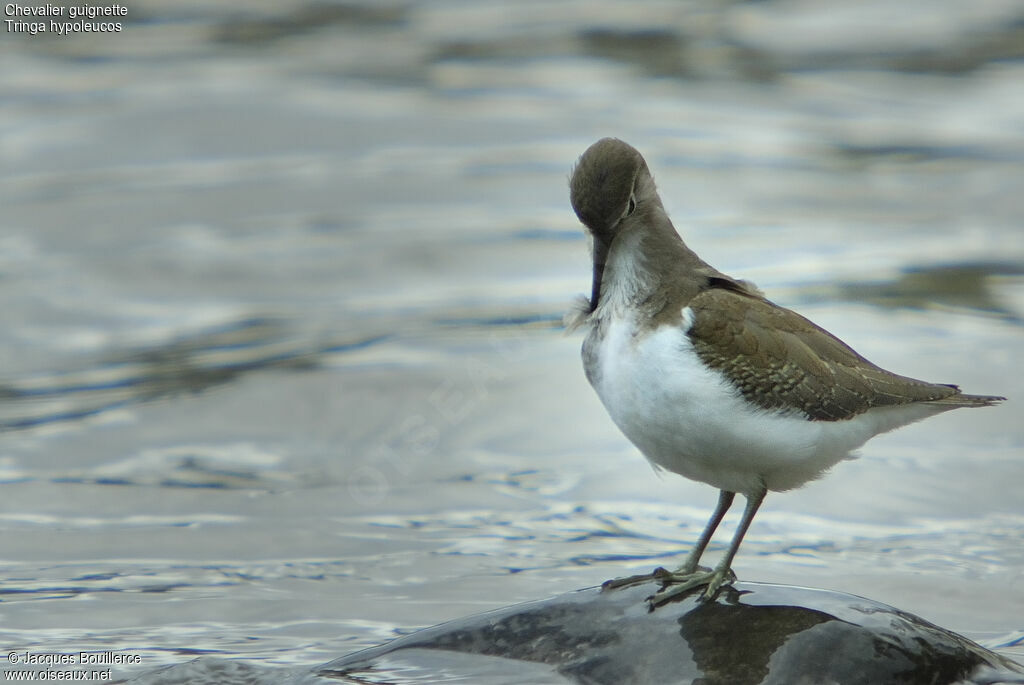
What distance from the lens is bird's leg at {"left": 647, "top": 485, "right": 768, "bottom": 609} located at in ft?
22.8

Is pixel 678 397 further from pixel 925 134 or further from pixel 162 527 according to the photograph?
pixel 925 134

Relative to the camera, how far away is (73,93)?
72.9 ft

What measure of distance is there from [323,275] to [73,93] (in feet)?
26.4

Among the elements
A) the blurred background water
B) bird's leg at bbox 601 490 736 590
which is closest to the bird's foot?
bird's leg at bbox 601 490 736 590

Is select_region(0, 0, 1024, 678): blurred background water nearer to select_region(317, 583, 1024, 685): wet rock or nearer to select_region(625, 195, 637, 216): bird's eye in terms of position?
select_region(317, 583, 1024, 685): wet rock

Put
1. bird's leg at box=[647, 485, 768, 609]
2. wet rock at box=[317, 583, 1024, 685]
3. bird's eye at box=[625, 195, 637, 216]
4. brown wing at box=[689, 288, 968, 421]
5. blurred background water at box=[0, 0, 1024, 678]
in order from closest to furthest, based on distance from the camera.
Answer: wet rock at box=[317, 583, 1024, 685], brown wing at box=[689, 288, 968, 421], bird's leg at box=[647, 485, 768, 609], bird's eye at box=[625, 195, 637, 216], blurred background water at box=[0, 0, 1024, 678]

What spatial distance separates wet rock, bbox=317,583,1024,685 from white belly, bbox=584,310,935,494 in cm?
71

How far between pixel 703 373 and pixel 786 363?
0.68 metres

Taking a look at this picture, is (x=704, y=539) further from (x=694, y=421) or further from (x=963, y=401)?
(x=963, y=401)

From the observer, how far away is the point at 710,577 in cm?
714

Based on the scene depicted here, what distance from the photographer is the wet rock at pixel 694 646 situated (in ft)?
20.7

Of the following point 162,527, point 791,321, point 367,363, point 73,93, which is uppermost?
point 73,93

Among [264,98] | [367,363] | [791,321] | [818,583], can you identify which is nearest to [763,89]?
[264,98]

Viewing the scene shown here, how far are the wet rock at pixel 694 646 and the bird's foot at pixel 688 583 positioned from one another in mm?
59
